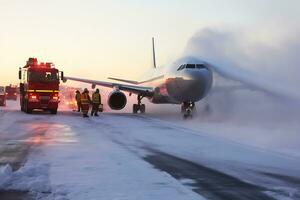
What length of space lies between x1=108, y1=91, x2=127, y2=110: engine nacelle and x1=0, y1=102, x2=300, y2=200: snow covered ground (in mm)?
17797

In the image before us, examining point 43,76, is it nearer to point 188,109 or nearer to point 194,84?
point 188,109

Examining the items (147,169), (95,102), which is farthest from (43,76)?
(147,169)

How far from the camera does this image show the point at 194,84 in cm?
2945

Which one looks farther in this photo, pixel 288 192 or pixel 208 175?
pixel 208 175

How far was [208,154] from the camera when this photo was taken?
549 inches

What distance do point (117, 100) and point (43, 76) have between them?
5.47 meters

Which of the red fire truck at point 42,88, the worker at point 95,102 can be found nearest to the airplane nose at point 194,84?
the worker at point 95,102

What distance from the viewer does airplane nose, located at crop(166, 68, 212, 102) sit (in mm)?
29391

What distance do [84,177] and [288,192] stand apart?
3.58 m

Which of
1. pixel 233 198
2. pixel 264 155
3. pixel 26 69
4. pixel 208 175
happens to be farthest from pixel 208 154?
pixel 26 69

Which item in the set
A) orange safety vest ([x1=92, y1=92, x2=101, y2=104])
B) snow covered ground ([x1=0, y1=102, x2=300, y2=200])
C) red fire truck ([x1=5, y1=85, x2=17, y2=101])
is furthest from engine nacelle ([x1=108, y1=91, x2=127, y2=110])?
red fire truck ([x1=5, y1=85, x2=17, y2=101])

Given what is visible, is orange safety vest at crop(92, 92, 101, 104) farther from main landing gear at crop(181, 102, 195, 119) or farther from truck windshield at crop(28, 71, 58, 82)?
main landing gear at crop(181, 102, 195, 119)

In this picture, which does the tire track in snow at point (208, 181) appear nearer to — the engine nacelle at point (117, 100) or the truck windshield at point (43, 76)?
the truck windshield at point (43, 76)

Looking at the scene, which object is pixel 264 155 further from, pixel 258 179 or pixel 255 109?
pixel 255 109
